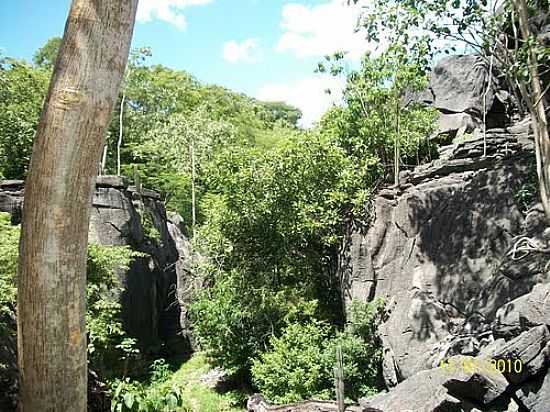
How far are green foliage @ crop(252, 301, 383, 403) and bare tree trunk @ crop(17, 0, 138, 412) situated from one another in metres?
6.80

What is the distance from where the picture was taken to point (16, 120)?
14.3m

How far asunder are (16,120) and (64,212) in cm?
1430

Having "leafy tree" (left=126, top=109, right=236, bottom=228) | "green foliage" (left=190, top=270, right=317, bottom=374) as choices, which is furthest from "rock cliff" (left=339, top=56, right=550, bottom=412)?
"leafy tree" (left=126, top=109, right=236, bottom=228)

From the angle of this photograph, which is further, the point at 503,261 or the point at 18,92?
the point at 18,92

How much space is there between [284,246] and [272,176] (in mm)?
1465

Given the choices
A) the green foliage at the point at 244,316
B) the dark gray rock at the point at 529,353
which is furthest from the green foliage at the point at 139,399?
the green foliage at the point at 244,316

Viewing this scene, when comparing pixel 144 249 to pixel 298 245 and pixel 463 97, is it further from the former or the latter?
pixel 463 97

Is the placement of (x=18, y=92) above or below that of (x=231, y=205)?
above

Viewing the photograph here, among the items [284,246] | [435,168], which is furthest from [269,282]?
[435,168]

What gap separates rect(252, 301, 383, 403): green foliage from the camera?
8.24m

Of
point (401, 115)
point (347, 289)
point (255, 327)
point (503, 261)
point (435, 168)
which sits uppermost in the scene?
point (401, 115)

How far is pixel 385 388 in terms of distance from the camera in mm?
8250

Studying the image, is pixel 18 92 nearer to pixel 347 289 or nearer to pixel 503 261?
pixel 347 289
